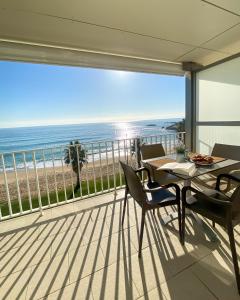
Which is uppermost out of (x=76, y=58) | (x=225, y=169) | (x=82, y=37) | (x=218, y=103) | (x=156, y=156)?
(x=82, y=37)

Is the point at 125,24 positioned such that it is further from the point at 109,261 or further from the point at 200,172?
the point at 109,261

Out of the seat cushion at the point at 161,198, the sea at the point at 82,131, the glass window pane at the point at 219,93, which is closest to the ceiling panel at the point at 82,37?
the glass window pane at the point at 219,93

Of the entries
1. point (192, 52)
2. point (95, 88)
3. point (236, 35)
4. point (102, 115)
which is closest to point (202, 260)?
point (236, 35)

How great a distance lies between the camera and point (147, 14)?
1738 millimetres

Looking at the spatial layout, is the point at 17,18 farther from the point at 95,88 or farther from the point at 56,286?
the point at 95,88

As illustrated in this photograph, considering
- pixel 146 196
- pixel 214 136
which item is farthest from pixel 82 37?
pixel 214 136

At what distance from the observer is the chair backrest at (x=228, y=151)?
2350 mm

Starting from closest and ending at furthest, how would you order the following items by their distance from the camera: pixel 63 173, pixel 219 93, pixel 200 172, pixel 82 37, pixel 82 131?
pixel 200 172
pixel 82 37
pixel 63 173
pixel 219 93
pixel 82 131

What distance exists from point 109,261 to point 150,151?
1629 mm

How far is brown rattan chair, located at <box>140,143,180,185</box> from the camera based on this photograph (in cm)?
237

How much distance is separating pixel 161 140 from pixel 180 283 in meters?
2.69

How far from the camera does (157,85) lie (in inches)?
656

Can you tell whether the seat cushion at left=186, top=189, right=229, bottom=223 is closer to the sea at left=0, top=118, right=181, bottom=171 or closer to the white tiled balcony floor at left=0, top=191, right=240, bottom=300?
the white tiled balcony floor at left=0, top=191, right=240, bottom=300

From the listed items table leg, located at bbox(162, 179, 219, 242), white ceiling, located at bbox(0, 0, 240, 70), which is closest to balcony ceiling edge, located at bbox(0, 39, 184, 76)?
white ceiling, located at bbox(0, 0, 240, 70)
